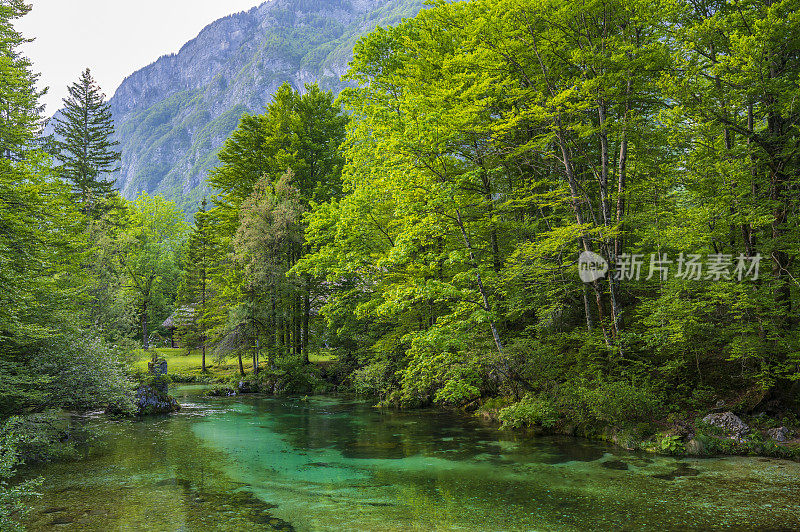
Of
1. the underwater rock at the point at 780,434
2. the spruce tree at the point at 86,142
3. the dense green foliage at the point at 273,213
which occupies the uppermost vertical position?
the spruce tree at the point at 86,142

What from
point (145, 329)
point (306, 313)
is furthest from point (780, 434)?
point (145, 329)

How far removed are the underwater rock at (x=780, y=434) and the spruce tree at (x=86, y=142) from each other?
38.7 metres

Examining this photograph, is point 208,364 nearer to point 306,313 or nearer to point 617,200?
point 306,313

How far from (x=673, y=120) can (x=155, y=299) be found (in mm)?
39085

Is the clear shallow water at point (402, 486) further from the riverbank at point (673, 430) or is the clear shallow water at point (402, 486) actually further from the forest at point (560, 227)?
the forest at point (560, 227)

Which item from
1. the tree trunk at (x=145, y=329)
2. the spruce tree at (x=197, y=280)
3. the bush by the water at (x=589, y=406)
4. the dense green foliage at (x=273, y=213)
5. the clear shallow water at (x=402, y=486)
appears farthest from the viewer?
the tree trunk at (x=145, y=329)

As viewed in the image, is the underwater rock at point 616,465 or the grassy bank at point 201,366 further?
the grassy bank at point 201,366

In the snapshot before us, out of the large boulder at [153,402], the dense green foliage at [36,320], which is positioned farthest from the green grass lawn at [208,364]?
the large boulder at [153,402]

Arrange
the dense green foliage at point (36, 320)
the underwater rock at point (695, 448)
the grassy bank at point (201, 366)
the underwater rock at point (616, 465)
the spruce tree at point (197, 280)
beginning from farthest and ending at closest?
the spruce tree at point (197, 280)
the grassy bank at point (201, 366)
the dense green foliage at point (36, 320)
the underwater rock at point (695, 448)
the underwater rock at point (616, 465)

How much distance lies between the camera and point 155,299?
38.6 metres

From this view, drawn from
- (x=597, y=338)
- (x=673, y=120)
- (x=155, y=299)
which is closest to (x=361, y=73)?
(x=673, y=120)

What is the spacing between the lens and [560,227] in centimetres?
1344

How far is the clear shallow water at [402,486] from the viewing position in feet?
21.7

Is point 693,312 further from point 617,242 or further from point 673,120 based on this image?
point 673,120
